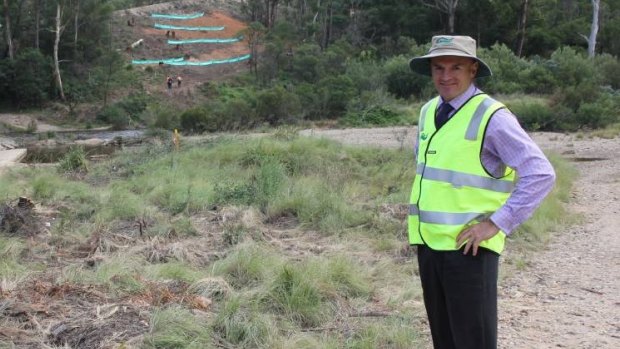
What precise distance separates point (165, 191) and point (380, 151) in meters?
6.52

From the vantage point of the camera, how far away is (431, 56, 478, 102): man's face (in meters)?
2.66

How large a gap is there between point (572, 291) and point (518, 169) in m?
3.63

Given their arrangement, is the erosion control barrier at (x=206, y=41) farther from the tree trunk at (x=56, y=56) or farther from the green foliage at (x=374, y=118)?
the green foliage at (x=374, y=118)

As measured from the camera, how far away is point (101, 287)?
15.6ft

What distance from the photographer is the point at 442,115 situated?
2.70m

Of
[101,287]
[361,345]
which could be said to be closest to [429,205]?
[361,345]

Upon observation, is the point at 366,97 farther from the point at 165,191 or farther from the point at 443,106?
the point at 443,106

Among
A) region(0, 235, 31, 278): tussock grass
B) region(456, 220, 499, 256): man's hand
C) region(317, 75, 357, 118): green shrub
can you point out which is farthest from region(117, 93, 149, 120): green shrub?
region(456, 220, 499, 256): man's hand

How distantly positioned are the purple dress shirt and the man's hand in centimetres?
3

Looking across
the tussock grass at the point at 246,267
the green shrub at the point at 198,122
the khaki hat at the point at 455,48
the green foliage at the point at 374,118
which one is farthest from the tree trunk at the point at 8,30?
the khaki hat at the point at 455,48

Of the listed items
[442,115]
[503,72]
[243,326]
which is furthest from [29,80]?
Result: [442,115]

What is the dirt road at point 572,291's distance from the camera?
4.53 meters

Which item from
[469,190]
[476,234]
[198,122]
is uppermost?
[469,190]

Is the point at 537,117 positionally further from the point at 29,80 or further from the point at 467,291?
the point at 29,80
